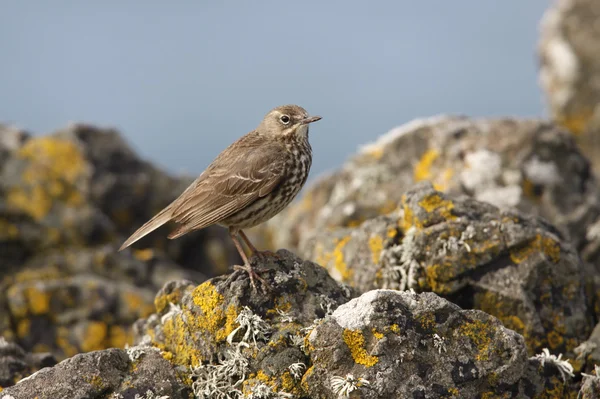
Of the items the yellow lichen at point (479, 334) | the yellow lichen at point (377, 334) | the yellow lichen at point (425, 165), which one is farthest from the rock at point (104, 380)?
the yellow lichen at point (425, 165)

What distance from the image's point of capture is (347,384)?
213 inches

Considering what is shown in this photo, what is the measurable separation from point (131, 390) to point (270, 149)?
3.26 metres

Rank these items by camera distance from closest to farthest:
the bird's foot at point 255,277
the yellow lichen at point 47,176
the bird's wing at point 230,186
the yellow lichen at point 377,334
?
the yellow lichen at point 377,334
the bird's foot at point 255,277
the bird's wing at point 230,186
the yellow lichen at point 47,176

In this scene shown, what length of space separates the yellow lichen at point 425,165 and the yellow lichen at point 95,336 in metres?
5.17

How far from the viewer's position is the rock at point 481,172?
10961 millimetres

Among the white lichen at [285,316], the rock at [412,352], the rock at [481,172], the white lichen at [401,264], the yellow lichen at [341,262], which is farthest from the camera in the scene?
the rock at [481,172]

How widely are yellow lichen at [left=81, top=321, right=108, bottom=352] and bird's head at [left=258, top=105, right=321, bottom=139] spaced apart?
10.8ft

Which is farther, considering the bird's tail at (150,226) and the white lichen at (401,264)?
the bird's tail at (150,226)

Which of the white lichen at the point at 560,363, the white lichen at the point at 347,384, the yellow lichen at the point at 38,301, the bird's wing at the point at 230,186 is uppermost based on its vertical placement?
the bird's wing at the point at 230,186

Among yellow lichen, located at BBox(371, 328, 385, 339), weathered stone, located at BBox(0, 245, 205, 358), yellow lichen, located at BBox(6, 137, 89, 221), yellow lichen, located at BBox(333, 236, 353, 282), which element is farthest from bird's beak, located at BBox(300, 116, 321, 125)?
yellow lichen, located at BBox(6, 137, 89, 221)

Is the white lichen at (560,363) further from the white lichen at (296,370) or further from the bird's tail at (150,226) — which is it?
the bird's tail at (150,226)

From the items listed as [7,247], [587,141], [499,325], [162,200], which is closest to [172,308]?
[499,325]

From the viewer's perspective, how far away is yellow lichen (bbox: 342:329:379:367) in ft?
18.4

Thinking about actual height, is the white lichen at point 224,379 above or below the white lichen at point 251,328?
below
